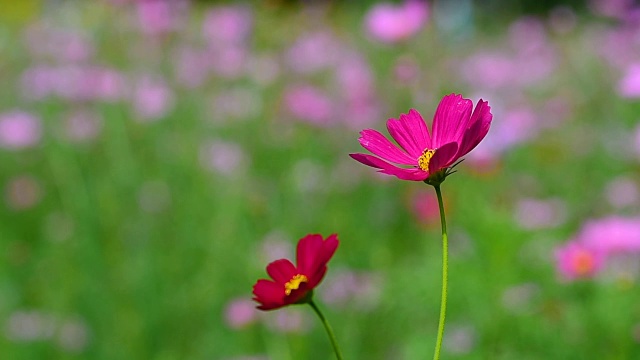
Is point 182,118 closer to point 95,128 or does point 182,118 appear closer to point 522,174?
point 95,128

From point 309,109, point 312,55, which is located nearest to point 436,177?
point 309,109

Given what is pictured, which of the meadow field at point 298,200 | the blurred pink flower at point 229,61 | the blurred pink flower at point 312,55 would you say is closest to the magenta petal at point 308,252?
the meadow field at point 298,200

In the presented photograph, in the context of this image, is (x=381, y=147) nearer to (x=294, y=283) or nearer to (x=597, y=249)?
(x=294, y=283)

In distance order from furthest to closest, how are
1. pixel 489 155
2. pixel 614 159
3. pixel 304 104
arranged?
pixel 614 159
pixel 304 104
pixel 489 155

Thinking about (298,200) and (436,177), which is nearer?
(436,177)

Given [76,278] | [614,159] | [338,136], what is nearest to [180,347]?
[76,278]

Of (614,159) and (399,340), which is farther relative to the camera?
(614,159)

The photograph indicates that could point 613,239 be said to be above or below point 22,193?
below
